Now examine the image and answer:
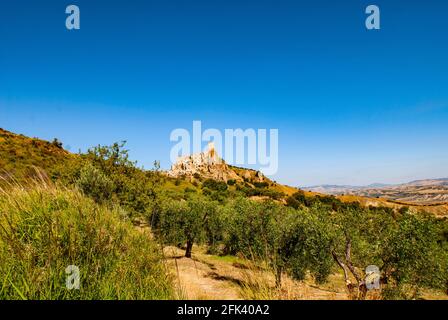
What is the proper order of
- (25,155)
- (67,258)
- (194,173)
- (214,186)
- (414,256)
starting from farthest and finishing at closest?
(194,173), (214,186), (25,155), (414,256), (67,258)

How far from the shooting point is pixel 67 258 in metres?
4.64

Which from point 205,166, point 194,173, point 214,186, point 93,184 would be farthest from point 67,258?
point 205,166

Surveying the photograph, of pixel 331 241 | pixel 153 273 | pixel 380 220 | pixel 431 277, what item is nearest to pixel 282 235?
pixel 331 241

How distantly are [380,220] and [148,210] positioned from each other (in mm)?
24340

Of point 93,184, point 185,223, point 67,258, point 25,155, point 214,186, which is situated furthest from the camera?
point 214,186

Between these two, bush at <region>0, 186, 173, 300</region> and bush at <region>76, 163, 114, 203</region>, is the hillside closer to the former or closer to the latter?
bush at <region>76, 163, 114, 203</region>

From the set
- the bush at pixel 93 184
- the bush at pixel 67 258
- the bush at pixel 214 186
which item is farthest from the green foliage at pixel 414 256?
the bush at pixel 214 186

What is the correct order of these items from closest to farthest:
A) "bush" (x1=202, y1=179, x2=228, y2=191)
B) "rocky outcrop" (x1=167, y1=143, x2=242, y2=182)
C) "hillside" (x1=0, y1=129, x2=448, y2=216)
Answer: "hillside" (x1=0, y1=129, x2=448, y2=216)
"bush" (x1=202, y1=179, x2=228, y2=191)
"rocky outcrop" (x1=167, y1=143, x2=242, y2=182)

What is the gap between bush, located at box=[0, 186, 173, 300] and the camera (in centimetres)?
413

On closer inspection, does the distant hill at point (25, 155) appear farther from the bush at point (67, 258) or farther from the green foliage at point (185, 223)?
the bush at point (67, 258)

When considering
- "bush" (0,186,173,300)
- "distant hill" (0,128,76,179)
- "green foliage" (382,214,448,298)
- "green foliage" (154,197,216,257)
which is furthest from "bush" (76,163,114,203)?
"distant hill" (0,128,76,179)

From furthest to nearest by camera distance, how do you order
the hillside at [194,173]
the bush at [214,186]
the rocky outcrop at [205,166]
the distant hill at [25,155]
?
1. the rocky outcrop at [205,166]
2. the bush at [214,186]
3. the hillside at [194,173]
4. the distant hill at [25,155]

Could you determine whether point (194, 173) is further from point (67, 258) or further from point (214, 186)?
point (67, 258)

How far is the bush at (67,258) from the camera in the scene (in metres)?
4.13
